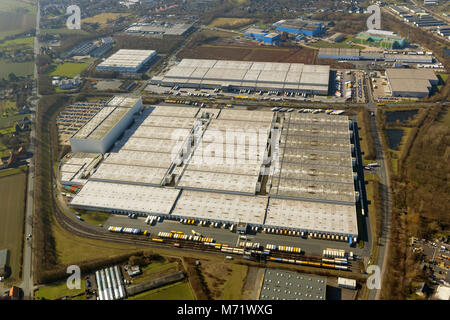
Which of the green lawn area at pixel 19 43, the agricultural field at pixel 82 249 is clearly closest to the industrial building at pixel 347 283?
the agricultural field at pixel 82 249

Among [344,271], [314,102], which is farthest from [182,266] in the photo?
A: [314,102]

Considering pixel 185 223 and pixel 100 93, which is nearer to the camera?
pixel 185 223

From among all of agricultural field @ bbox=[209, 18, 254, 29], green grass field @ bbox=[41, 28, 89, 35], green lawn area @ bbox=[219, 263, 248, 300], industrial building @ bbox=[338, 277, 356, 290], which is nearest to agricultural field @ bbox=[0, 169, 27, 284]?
green lawn area @ bbox=[219, 263, 248, 300]

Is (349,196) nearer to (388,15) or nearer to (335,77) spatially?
(335,77)

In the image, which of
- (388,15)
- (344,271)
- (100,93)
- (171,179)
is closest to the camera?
(344,271)

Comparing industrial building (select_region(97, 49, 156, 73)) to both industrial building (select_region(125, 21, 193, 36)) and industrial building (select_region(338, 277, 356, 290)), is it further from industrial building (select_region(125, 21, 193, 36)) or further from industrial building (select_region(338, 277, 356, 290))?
industrial building (select_region(338, 277, 356, 290))

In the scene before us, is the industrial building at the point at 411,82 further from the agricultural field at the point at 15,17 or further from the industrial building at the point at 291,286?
the agricultural field at the point at 15,17
